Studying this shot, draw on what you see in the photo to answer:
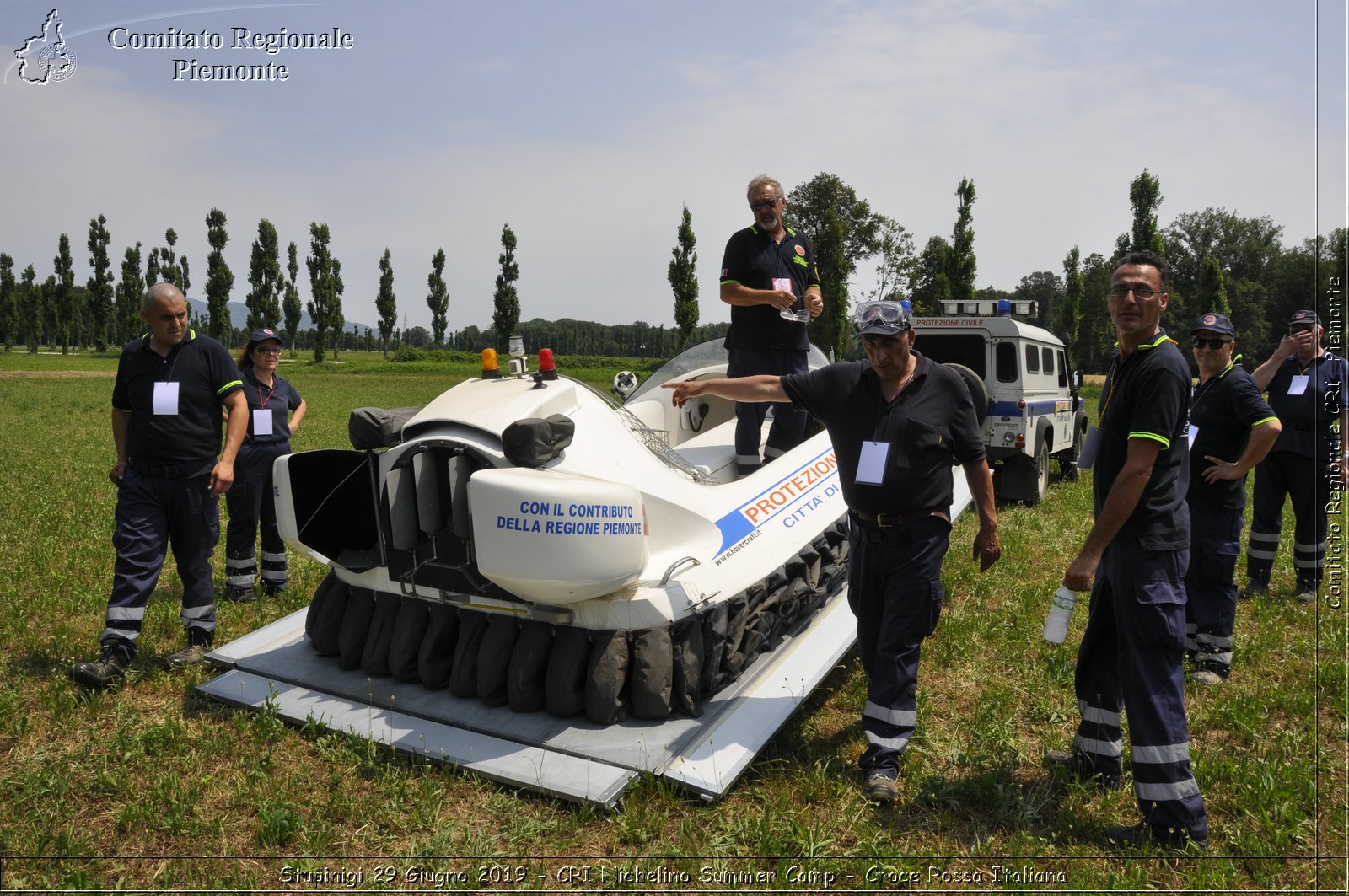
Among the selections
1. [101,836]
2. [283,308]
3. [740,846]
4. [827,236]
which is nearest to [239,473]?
[101,836]

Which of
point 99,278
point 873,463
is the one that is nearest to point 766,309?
point 873,463

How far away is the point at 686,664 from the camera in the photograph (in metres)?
3.68

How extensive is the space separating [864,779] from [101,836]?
2899 millimetres

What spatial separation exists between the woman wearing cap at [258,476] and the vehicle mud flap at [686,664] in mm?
3264

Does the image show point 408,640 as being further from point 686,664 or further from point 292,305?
point 292,305

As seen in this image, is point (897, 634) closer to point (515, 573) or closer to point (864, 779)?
point (864, 779)

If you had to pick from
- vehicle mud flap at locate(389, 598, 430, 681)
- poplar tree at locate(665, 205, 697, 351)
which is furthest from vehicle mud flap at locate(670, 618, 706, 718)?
poplar tree at locate(665, 205, 697, 351)

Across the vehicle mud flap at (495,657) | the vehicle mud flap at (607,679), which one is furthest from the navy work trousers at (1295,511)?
the vehicle mud flap at (495,657)

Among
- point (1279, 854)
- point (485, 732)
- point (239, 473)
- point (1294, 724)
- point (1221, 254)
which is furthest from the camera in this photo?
point (1221, 254)

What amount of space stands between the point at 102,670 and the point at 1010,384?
8541 millimetres

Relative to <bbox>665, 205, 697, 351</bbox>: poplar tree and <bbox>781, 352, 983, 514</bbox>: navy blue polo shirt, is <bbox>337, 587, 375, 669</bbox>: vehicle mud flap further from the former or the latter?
<bbox>665, 205, 697, 351</bbox>: poplar tree

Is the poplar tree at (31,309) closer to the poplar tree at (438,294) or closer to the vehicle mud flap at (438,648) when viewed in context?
the poplar tree at (438,294)

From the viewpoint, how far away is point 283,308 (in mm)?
65125

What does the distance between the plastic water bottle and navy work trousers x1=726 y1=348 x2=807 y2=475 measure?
102 inches
